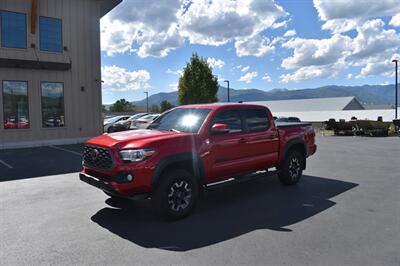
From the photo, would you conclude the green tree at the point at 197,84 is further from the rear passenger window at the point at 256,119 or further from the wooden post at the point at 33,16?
the rear passenger window at the point at 256,119

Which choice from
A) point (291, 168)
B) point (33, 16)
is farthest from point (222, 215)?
point (33, 16)

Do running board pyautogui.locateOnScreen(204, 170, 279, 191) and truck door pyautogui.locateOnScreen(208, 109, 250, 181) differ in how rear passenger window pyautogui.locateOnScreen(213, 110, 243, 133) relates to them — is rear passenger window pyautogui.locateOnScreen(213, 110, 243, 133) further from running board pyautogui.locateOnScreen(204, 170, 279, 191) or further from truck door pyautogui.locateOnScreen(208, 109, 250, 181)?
running board pyautogui.locateOnScreen(204, 170, 279, 191)

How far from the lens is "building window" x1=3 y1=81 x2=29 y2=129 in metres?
15.7

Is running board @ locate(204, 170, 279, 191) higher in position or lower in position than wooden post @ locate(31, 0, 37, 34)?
lower

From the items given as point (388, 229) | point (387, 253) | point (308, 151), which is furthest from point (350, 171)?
point (387, 253)

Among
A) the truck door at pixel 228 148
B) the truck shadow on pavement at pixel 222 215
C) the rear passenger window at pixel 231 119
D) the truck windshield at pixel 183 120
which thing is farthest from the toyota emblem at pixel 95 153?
the rear passenger window at pixel 231 119

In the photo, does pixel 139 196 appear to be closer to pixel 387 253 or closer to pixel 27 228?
pixel 27 228

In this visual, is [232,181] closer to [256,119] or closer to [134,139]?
[256,119]

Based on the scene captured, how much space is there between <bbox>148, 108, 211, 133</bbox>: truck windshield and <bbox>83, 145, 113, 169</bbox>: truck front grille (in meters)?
1.36

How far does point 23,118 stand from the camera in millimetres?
16234

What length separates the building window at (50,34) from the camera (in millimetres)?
16594

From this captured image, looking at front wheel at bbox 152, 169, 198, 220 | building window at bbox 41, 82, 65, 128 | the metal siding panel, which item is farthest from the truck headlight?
building window at bbox 41, 82, 65, 128

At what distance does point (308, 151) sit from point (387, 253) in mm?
4513

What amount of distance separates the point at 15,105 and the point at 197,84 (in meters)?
32.3
